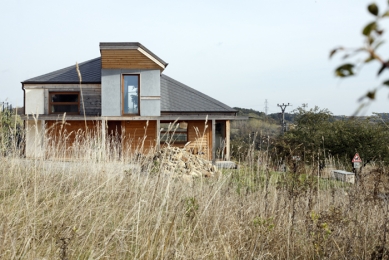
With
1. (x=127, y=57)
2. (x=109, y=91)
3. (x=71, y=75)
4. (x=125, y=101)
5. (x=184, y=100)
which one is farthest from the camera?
(x=184, y=100)

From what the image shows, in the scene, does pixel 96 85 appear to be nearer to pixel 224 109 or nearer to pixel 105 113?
pixel 105 113

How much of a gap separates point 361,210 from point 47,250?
3.30 metres

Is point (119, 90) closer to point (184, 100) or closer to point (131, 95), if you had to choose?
point (131, 95)

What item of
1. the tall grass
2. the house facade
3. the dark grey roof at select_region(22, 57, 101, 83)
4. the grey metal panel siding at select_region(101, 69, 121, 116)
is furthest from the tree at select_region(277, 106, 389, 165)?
the tall grass

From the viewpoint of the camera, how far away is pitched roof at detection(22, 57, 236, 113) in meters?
19.8

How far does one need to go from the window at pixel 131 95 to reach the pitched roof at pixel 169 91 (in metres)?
1.54

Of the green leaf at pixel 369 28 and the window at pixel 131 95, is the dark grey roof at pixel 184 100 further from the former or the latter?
the green leaf at pixel 369 28

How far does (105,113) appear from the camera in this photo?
18672 millimetres

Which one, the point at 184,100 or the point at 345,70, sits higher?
the point at 184,100

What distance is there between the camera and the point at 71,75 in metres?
20.2

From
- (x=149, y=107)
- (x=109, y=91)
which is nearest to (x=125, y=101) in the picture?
(x=109, y=91)

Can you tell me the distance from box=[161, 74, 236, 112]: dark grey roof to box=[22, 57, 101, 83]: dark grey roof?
3487 mm

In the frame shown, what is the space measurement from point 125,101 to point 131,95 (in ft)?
1.34

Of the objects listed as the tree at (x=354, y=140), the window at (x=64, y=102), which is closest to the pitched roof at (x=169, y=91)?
the window at (x=64, y=102)
